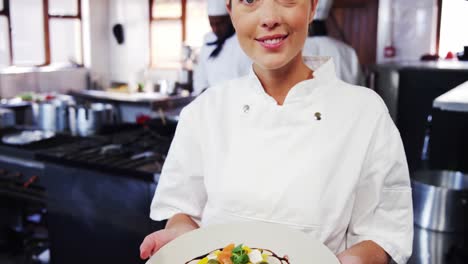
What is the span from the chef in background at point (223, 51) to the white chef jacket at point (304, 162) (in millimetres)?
1573

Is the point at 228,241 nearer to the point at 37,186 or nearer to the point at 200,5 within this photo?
the point at 37,186

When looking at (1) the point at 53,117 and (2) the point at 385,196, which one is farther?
(1) the point at 53,117

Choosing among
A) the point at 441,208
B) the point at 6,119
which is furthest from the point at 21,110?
the point at 441,208

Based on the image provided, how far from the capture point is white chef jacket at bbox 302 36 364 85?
108 inches

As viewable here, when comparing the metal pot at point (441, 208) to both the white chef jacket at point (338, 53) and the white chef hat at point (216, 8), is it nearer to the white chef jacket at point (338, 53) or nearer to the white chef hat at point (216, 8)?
the white chef jacket at point (338, 53)

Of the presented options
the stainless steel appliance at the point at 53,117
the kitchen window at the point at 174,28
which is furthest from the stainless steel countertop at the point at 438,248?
the kitchen window at the point at 174,28

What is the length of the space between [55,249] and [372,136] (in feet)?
6.97

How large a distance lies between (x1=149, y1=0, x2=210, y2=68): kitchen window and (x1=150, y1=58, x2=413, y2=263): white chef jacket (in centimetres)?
601

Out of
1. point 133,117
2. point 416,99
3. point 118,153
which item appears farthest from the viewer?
point 133,117

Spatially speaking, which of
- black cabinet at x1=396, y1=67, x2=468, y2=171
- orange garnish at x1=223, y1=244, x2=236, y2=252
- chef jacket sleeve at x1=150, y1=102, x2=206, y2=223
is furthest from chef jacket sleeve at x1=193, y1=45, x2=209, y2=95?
orange garnish at x1=223, y1=244, x2=236, y2=252

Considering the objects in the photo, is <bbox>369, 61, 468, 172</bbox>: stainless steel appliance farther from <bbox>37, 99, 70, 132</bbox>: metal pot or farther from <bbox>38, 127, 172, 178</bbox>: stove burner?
<bbox>37, 99, 70, 132</bbox>: metal pot

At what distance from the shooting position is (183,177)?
1178 millimetres

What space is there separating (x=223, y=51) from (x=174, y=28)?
4746 mm

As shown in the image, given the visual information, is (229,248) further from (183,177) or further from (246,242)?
(183,177)
